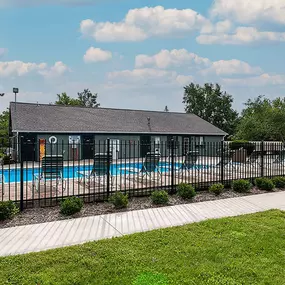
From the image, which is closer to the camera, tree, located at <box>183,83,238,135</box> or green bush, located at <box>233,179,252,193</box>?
green bush, located at <box>233,179,252,193</box>

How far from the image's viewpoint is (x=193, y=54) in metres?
19.9

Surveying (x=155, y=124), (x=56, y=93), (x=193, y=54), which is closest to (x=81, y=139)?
(x=155, y=124)

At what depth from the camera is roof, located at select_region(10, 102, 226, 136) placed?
1953cm

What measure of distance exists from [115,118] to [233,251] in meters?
20.9

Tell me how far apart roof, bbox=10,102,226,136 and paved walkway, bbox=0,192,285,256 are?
14.5 meters

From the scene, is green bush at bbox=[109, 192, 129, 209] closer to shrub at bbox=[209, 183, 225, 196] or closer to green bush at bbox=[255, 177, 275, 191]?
shrub at bbox=[209, 183, 225, 196]

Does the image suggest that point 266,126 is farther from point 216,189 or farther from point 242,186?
point 216,189

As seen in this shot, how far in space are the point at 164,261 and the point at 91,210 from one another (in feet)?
9.75

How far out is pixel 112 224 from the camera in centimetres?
512

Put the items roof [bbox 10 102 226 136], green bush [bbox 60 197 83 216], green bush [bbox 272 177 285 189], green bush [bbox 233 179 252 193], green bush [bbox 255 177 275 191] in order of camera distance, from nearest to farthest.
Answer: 1. green bush [bbox 60 197 83 216]
2. green bush [bbox 233 179 252 193]
3. green bush [bbox 255 177 275 191]
4. green bush [bbox 272 177 285 189]
5. roof [bbox 10 102 226 136]

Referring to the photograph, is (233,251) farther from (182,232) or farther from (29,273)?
(29,273)

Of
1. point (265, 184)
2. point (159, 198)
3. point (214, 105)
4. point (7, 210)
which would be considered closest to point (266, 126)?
point (265, 184)

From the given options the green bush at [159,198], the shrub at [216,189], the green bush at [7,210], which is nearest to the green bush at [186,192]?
the green bush at [159,198]

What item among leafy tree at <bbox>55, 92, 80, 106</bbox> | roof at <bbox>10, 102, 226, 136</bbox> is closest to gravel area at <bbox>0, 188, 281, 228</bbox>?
roof at <bbox>10, 102, 226, 136</bbox>
